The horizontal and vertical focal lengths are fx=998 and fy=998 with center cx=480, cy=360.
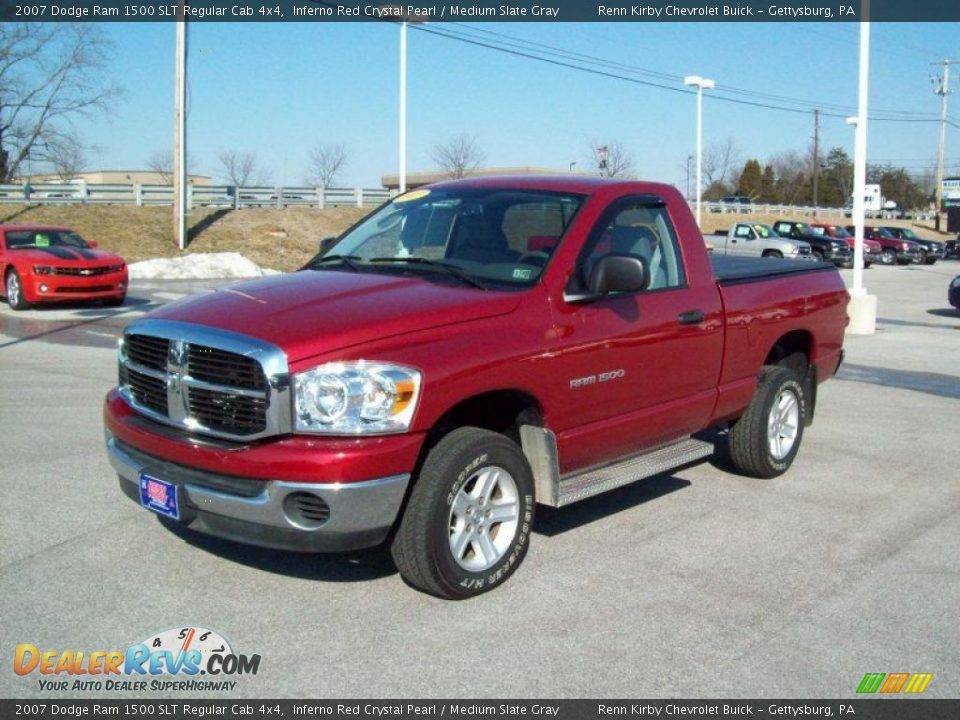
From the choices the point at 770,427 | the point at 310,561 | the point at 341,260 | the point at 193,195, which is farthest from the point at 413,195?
the point at 193,195

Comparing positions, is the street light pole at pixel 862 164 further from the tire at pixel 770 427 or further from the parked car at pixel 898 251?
the parked car at pixel 898 251

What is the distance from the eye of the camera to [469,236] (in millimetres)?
5527

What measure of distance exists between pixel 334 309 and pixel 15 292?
1482 centimetres

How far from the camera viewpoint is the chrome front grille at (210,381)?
4164mm

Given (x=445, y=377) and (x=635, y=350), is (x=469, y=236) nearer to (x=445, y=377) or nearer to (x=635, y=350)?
(x=635, y=350)

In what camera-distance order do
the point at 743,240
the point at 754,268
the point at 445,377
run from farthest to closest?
the point at 743,240 < the point at 754,268 < the point at 445,377

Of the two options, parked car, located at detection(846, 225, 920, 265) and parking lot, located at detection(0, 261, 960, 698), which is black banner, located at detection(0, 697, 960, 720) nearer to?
parking lot, located at detection(0, 261, 960, 698)

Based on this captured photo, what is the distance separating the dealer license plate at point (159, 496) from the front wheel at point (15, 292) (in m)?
14.1

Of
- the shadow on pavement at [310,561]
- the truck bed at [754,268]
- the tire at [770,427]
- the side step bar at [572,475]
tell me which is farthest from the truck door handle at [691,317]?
the shadow on pavement at [310,561]

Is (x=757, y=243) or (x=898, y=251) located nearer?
(x=757, y=243)

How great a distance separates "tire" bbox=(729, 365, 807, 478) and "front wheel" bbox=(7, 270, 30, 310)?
14.2m

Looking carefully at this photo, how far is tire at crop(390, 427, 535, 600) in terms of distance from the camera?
4363 mm

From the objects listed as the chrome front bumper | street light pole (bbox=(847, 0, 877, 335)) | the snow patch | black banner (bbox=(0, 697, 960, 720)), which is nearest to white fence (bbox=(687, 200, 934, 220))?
the snow patch

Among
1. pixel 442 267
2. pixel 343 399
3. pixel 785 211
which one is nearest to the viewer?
pixel 343 399
